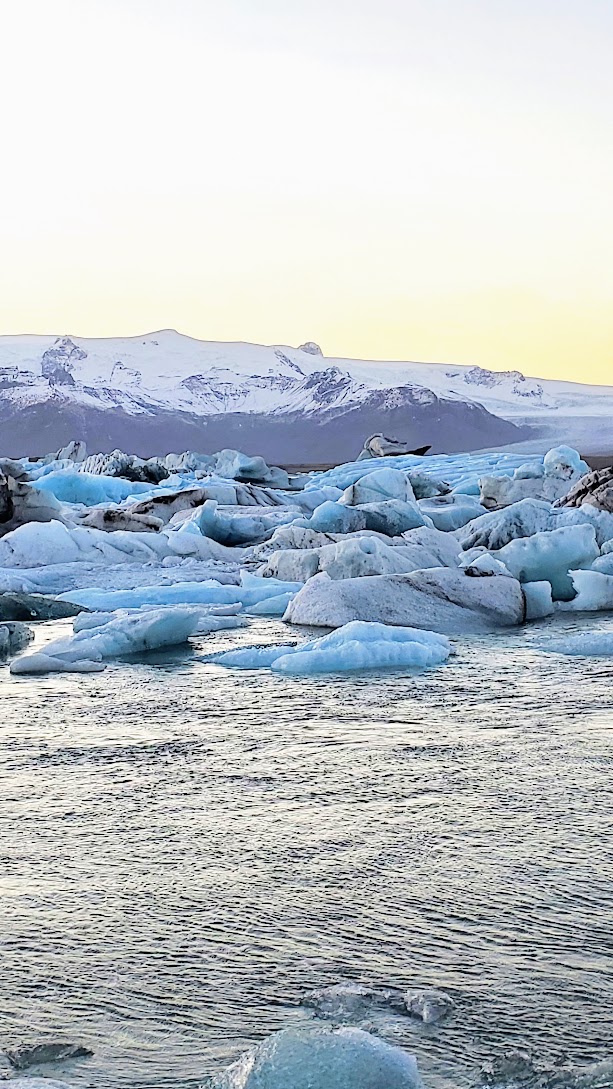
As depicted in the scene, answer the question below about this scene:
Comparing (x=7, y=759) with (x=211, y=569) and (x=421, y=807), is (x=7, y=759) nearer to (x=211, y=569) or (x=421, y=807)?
(x=421, y=807)

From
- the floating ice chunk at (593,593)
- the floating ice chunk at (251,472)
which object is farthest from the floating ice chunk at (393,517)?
the floating ice chunk at (251,472)

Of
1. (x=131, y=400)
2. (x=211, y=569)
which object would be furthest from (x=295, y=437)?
(x=211, y=569)

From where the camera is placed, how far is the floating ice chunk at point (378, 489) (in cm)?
1573

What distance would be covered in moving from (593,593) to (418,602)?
1583 millimetres

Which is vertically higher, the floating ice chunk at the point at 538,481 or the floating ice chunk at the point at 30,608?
the floating ice chunk at the point at 538,481

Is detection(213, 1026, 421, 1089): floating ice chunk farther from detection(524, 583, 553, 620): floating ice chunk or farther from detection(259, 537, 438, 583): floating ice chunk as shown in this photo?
detection(259, 537, 438, 583): floating ice chunk

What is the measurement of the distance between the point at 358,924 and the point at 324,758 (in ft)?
4.70

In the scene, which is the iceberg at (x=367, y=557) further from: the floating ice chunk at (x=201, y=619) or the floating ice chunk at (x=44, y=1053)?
the floating ice chunk at (x=44, y=1053)

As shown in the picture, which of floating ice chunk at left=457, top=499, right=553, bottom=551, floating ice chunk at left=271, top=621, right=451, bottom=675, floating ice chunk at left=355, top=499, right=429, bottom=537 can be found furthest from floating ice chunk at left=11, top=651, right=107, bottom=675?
floating ice chunk at left=355, top=499, right=429, bottom=537

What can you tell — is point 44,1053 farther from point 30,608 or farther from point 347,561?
point 347,561

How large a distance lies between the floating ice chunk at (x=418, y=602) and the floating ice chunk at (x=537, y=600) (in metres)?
A: 0.08

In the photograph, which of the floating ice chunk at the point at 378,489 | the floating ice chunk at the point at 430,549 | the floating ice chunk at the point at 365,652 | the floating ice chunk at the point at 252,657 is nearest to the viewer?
the floating ice chunk at the point at 365,652

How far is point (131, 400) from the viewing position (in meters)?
133

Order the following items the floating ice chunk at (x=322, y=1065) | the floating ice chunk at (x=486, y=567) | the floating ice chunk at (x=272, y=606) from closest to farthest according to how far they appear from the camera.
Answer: the floating ice chunk at (x=322, y=1065)
the floating ice chunk at (x=486, y=567)
the floating ice chunk at (x=272, y=606)
